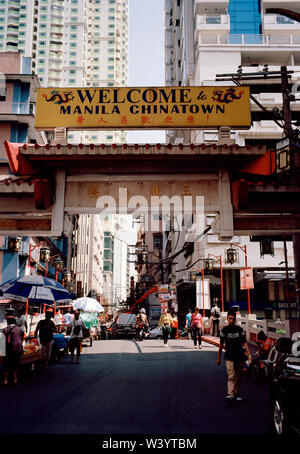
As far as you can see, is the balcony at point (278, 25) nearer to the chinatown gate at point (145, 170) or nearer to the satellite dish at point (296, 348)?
the chinatown gate at point (145, 170)

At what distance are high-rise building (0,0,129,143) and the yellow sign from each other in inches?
3622

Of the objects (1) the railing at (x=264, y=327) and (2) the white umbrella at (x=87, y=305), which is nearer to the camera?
(1) the railing at (x=264, y=327)

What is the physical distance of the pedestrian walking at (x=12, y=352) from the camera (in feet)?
36.1

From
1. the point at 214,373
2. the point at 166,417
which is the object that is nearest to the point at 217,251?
the point at 214,373

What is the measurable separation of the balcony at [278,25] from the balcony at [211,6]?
421 cm

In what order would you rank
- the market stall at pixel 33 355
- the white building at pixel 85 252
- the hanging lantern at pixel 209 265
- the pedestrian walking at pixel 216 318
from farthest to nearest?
the white building at pixel 85 252 < the hanging lantern at pixel 209 265 < the pedestrian walking at pixel 216 318 < the market stall at pixel 33 355

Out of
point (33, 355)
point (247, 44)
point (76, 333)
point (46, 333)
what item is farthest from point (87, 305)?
point (247, 44)

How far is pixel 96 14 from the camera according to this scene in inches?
5192

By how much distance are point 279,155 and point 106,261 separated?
385ft

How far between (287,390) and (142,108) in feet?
28.7

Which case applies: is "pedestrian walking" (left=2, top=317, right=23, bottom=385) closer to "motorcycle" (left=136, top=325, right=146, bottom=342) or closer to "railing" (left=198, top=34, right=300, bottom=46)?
"motorcycle" (left=136, top=325, right=146, bottom=342)

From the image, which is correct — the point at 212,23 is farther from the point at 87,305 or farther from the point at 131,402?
the point at 131,402

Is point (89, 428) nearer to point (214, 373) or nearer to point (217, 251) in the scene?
point (214, 373)

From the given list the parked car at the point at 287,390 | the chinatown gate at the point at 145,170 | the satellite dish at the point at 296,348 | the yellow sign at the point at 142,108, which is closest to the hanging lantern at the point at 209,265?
the chinatown gate at the point at 145,170
